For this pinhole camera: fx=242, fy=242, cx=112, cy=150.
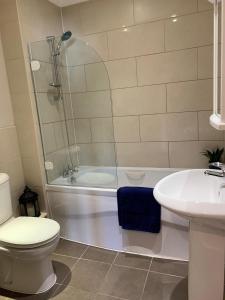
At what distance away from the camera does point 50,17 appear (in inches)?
95.7

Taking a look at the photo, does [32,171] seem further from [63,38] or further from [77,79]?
[63,38]

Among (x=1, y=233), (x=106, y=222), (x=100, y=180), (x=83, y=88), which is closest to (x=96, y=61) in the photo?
(x=83, y=88)

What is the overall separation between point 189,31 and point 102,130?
1270 millimetres

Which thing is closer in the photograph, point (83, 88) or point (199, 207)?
point (199, 207)

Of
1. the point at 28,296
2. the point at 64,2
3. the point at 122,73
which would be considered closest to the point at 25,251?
the point at 28,296

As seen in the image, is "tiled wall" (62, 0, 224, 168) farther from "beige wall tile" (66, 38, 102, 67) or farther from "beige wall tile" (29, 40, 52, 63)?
"beige wall tile" (29, 40, 52, 63)

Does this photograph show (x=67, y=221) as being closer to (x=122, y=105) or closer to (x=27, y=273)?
(x=27, y=273)

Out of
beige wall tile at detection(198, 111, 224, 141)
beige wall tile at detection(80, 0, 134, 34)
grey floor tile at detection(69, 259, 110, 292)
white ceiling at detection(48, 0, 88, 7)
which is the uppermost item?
white ceiling at detection(48, 0, 88, 7)

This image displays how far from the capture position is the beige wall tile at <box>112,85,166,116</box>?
2422mm

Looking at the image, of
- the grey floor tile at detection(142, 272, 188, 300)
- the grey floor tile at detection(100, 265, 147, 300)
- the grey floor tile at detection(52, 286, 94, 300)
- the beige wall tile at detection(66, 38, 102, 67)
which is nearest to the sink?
the grey floor tile at detection(142, 272, 188, 300)

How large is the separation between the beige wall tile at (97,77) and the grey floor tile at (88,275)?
1.70 meters

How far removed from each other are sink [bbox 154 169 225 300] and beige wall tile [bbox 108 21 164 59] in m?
1.49

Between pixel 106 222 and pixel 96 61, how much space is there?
1612 millimetres

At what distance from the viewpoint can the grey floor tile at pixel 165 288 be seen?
159 centimetres
